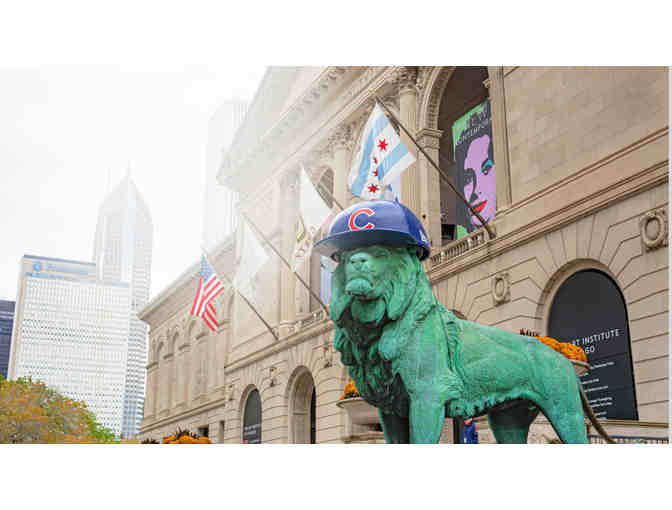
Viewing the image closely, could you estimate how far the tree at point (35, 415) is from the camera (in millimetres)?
30562

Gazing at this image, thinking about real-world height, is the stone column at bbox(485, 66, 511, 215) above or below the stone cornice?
below

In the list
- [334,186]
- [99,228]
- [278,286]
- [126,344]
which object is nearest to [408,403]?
[334,186]

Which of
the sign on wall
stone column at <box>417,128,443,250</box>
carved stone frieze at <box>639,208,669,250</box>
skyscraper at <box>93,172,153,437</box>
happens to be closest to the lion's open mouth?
carved stone frieze at <box>639,208,669,250</box>

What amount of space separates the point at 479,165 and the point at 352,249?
15175 millimetres

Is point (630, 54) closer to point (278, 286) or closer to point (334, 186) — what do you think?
point (334, 186)

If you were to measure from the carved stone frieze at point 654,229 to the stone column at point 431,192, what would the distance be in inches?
349

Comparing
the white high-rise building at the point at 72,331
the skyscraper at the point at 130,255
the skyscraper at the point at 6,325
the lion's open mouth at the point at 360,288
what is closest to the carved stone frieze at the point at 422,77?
the skyscraper at the point at 130,255

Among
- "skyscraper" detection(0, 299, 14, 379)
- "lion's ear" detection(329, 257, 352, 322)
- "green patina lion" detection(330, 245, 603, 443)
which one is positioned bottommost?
"green patina lion" detection(330, 245, 603, 443)

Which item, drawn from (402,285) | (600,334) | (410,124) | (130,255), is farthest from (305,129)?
(402,285)

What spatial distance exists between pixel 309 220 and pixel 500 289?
5093 millimetres

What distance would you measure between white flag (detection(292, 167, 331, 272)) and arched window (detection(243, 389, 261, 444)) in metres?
13.1

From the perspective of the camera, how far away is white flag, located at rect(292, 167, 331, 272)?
64.9 feet

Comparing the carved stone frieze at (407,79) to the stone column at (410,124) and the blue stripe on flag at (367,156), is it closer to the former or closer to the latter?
the stone column at (410,124)

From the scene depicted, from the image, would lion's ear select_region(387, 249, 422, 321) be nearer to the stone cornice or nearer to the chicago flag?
the chicago flag
